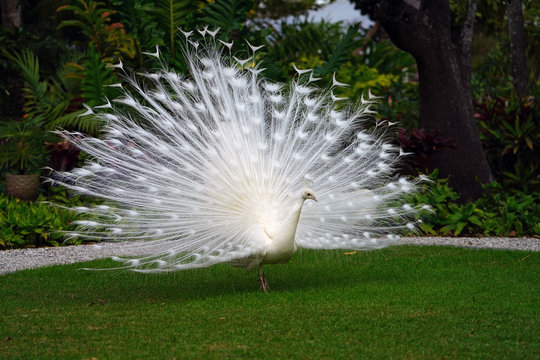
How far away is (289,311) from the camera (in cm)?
587

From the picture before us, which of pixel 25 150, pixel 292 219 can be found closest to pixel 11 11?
pixel 25 150

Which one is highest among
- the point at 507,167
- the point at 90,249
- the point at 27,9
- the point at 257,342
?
the point at 27,9

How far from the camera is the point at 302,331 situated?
5266mm

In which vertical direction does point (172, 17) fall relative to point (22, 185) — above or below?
above

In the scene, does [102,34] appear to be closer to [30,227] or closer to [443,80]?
[30,227]

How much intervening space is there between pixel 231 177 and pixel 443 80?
6551mm

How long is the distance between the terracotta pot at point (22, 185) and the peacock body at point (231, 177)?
498cm

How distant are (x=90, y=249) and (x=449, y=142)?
18.3 ft

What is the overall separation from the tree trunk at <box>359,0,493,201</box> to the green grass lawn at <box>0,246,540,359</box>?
3430 mm

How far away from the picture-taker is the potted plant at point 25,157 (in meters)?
11.3

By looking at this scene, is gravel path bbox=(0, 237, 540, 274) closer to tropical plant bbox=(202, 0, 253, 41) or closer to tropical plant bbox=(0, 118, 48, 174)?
tropical plant bbox=(0, 118, 48, 174)

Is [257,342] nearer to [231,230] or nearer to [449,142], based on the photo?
[231,230]

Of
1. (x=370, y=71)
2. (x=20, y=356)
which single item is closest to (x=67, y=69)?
(x=370, y=71)

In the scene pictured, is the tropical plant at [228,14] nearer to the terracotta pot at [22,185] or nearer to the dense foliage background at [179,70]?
the dense foliage background at [179,70]
